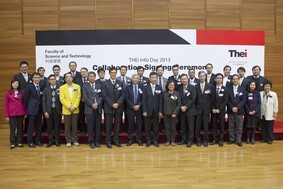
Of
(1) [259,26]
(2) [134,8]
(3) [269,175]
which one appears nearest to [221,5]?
(1) [259,26]

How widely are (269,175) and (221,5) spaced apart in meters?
4.68

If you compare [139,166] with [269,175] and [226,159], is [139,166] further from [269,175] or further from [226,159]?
[269,175]

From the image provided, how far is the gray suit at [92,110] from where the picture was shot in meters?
5.48

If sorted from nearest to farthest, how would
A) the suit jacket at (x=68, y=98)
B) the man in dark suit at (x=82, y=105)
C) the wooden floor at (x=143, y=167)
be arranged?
the wooden floor at (x=143, y=167) → the suit jacket at (x=68, y=98) → the man in dark suit at (x=82, y=105)

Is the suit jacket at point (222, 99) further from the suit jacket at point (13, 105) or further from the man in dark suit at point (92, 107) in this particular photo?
the suit jacket at point (13, 105)

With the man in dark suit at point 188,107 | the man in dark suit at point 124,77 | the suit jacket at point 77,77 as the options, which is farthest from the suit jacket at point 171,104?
the suit jacket at point 77,77

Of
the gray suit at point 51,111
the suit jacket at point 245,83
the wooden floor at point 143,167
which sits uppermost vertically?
the suit jacket at point 245,83

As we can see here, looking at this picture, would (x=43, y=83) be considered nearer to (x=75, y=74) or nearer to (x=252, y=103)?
(x=75, y=74)

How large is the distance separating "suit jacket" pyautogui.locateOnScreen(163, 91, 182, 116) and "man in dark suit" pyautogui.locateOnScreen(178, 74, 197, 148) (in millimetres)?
110

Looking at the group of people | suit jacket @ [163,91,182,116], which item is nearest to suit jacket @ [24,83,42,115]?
the group of people

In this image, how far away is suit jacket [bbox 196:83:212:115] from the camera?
557 centimetres

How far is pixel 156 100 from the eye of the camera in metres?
5.61

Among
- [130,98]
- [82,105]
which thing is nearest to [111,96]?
[130,98]

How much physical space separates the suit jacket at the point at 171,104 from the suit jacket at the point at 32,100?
234 cm
